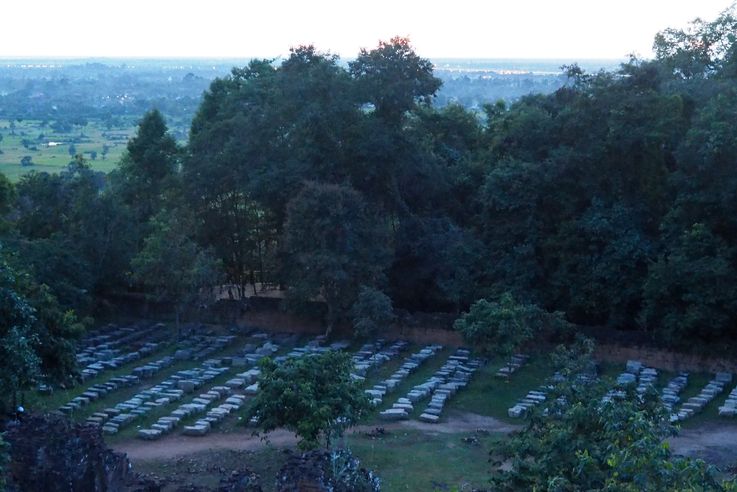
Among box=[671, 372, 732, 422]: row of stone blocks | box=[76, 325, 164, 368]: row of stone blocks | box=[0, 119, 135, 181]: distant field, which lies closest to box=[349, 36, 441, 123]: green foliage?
box=[76, 325, 164, 368]: row of stone blocks

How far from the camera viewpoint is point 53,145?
89750 millimetres

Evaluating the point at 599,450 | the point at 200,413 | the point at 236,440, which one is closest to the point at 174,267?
the point at 200,413

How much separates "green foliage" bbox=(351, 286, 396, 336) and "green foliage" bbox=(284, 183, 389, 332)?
106 cm

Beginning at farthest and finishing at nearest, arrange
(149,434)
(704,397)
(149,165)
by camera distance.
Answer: (149,165)
(704,397)
(149,434)

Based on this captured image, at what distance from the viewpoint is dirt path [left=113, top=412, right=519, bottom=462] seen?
731 inches

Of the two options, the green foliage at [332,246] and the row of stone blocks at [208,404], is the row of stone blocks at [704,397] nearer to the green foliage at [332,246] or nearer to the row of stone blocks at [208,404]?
the green foliage at [332,246]

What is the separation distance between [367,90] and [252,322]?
8579mm

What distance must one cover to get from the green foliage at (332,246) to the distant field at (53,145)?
39.8 m

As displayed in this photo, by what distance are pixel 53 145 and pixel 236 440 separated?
254ft

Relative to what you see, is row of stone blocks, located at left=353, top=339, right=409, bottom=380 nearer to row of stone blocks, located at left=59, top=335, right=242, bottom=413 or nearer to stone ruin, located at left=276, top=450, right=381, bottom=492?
row of stone blocks, located at left=59, top=335, right=242, bottom=413

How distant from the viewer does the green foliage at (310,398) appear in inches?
643

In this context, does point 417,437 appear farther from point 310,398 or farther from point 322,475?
point 322,475

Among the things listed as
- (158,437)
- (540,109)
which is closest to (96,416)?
(158,437)

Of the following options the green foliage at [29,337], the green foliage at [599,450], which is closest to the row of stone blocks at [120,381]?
the green foliage at [29,337]
